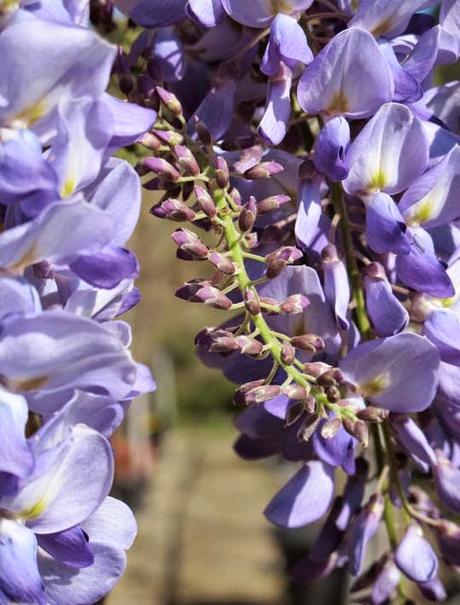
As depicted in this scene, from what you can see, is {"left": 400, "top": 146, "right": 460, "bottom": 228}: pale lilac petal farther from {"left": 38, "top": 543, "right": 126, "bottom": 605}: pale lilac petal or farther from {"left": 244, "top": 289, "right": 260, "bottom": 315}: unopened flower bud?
{"left": 38, "top": 543, "right": 126, "bottom": 605}: pale lilac petal

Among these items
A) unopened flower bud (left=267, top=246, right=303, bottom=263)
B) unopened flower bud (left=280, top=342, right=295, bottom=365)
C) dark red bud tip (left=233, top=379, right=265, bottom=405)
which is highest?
unopened flower bud (left=267, top=246, right=303, bottom=263)

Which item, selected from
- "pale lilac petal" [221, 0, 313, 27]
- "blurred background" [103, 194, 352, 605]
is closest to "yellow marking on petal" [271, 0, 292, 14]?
"pale lilac petal" [221, 0, 313, 27]

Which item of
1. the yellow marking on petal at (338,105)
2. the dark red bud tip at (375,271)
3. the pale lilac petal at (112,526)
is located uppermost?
the yellow marking on petal at (338,105)

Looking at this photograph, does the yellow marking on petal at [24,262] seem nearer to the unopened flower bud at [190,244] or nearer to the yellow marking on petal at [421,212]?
the unopened flower bud at [190,244]

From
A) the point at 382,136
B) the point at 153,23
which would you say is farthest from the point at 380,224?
the point at 153,23

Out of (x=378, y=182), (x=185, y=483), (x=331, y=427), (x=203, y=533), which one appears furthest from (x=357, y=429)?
(x=185, y=483)

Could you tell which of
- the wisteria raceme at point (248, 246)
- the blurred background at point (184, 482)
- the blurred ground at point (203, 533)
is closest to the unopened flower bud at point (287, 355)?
the wisteria raceme at point (248, 246)
